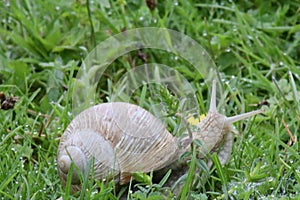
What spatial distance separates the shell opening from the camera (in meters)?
Answer: 1.98

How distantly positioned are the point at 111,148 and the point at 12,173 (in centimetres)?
30

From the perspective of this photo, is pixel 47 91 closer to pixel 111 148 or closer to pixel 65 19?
pixel 65 19

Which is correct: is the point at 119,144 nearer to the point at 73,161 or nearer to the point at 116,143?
the point at 116,143

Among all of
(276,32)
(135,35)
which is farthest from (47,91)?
(276,32)

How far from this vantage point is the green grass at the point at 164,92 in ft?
6.73

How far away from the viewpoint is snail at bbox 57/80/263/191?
6.55 feet

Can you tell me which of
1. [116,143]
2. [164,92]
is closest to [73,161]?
[116,143]

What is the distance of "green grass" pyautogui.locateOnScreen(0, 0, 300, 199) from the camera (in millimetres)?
2053

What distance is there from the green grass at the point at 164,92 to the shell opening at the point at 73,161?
56mm

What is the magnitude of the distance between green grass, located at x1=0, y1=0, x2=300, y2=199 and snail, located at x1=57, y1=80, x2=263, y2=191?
0.06 meters

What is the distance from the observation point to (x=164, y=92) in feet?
6.10

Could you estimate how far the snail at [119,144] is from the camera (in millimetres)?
1995

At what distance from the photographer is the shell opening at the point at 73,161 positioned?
1.98 m

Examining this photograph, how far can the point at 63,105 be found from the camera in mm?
2646
